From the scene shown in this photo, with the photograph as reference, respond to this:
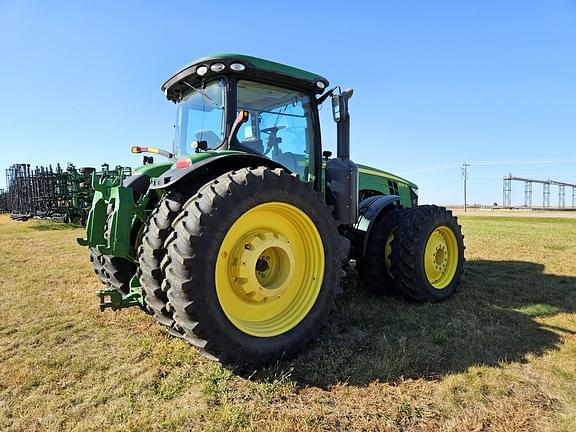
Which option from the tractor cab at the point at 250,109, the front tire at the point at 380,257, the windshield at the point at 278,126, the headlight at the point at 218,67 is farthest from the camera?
the front tire at the point at 380,257

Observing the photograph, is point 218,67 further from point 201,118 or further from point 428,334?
point 428,334

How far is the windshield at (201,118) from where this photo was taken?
3.66 m

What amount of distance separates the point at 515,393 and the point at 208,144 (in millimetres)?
3061

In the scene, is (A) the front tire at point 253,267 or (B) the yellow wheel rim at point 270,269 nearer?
(A) the front tire at point 253,267

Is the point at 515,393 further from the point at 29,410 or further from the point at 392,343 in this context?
the point at 29,410

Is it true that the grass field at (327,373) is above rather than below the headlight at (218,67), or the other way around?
below

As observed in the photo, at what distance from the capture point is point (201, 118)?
3.97 m

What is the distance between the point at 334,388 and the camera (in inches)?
105

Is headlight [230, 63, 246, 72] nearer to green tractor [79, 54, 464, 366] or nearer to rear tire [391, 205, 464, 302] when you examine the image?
green tractor [79, 54, 464, 366]

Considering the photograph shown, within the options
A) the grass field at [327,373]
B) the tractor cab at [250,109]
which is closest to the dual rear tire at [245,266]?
the grass field at [327,373]

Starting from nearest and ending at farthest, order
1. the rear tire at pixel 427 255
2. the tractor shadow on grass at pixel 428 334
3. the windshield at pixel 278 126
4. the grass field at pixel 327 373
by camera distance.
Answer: the grass field at pixel 327 373, the tractor shadow on grass at pixel 428 334, the windshield at pixel 278 126, the rear tire at pixel 427 255

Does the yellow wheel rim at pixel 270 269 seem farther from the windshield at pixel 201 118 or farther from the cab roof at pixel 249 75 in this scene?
the cab roof at pixel 249 75

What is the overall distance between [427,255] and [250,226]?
2.58 meters

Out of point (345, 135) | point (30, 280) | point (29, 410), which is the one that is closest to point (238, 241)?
point (29, 410)
